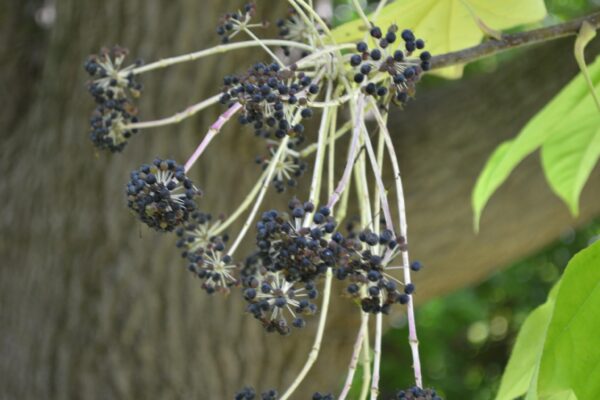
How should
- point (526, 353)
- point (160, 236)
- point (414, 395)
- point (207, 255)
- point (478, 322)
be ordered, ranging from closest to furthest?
1. point (414, 395)
2. point (207, 255)
3. point (526, 353)
4. point (160, 236)
5. point (478, 322)

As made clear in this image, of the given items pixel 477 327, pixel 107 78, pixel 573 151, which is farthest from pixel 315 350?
pixel 477 327

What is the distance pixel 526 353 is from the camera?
2.20 feet

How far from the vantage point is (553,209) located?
58.1 inches

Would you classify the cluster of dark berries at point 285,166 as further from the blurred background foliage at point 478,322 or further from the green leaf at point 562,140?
the blurred background foliage at point 478,322

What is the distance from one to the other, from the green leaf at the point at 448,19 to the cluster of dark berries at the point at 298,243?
0.24 meters

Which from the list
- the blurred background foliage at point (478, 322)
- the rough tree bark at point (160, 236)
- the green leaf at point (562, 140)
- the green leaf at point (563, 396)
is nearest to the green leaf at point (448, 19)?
the green leaf at point (562, 140)

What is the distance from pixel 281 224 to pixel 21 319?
112cm

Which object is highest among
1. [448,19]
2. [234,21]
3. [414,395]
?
[448,19]

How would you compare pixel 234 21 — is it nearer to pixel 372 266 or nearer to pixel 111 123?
pixel 111 123

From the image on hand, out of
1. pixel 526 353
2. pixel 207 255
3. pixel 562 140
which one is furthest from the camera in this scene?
pixel 562 140

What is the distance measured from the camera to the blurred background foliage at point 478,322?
2291 millimetres

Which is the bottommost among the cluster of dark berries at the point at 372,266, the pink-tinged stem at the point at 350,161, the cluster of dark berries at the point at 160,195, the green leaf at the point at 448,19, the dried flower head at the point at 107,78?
the cluster of dark berries at the point at 372,266

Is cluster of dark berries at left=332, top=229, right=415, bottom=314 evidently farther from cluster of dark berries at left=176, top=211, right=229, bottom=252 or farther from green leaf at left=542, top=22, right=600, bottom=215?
green leaf at left=542, top=22, right=600, bottom=215

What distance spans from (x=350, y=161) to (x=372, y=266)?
0.06 metres
